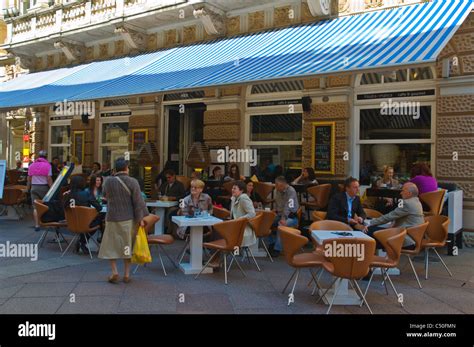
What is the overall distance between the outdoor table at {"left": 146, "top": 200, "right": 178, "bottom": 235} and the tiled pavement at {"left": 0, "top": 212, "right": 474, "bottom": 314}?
154 centimetres

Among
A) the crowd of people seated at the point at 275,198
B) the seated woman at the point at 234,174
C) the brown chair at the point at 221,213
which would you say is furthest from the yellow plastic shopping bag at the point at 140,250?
the seated woman at the point at 234,174

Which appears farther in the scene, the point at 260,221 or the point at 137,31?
the point at 137,31

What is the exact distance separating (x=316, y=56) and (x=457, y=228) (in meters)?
3.79

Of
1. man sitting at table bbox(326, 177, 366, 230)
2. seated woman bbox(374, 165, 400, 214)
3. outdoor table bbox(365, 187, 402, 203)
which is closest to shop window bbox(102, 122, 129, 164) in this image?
seated woman bbox(374, 165, 400, 214)

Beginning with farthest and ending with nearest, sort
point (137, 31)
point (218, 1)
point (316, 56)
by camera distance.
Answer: point (137, 31)
point (218, 1)
point (316, 56)

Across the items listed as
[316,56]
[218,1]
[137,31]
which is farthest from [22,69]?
[316,56]

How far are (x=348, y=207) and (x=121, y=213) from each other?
320 centimetres

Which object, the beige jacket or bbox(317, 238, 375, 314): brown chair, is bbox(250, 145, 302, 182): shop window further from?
bbox(317, 238, 375, 314): brown chair

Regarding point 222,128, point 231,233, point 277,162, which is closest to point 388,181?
point 277,162

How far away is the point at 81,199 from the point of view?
8.09 metres

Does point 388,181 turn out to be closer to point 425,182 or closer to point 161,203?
point 425,182

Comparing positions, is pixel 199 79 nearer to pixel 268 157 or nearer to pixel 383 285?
pixel 268 157

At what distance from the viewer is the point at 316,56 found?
7.86 metres

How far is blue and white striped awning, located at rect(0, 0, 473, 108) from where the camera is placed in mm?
6969
